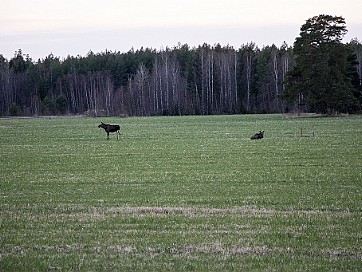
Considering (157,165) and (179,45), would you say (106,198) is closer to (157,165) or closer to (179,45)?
(157,165)

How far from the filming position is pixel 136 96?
14325 centimetres

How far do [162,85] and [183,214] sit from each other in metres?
128

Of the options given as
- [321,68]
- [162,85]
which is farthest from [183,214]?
[162,85]

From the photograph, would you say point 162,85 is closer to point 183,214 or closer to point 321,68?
point 321,68

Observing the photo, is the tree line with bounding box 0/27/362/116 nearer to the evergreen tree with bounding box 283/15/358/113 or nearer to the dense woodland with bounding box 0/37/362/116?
the dense woodland with bounding box 0/37/362/116

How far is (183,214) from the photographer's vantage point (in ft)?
47.1

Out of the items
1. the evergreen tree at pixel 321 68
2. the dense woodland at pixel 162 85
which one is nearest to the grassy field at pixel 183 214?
the evergreen tree at pixel 321 68

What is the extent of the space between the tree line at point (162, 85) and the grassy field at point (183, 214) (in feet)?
322

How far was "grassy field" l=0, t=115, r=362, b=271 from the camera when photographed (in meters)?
10.3

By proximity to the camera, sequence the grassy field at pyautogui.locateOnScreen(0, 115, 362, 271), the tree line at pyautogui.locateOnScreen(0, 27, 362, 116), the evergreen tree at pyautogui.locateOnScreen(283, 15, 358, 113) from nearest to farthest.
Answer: the grassy field at pyautogui.locateOnScreen(0, 115, 362, 271) < the evergreen tree at pyautogui.locateOnScreen(283, 15, 358, 113) < the tree line at pyautogui.locateOnScreen(0, 27, 362, 116)

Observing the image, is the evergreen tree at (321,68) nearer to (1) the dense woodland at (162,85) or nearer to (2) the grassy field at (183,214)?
(1) the dense woodland at (162,85)

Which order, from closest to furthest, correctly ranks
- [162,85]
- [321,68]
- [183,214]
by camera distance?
[183,214] → [321,68] → [162,85]

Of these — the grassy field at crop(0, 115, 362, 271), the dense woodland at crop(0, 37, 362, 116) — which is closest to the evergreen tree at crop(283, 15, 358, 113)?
the dense woodland at crop(0, 37, 362, 116)

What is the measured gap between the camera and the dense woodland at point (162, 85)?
133125 millimetres
